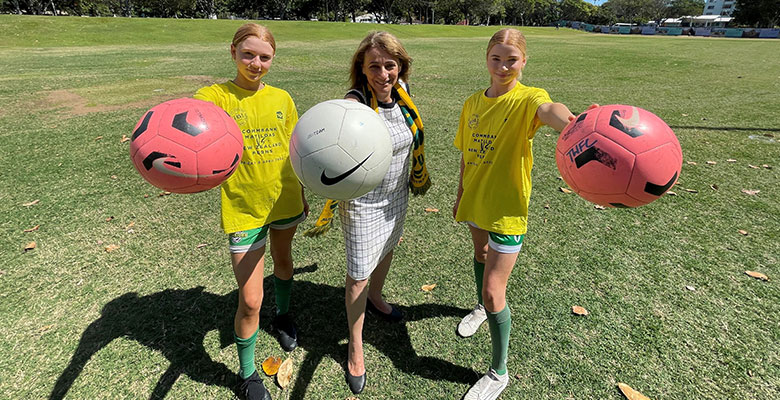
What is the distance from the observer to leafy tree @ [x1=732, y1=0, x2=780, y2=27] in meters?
63.5

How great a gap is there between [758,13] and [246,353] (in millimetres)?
96106

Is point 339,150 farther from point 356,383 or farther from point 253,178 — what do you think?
point 356,383

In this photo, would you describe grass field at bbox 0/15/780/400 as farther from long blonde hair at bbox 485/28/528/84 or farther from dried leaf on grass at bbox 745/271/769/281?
long blonde hair at bbox 485/28/528/84

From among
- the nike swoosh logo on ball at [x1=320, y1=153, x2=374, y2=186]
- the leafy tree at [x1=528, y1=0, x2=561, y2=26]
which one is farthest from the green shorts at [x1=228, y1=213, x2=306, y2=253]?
the leafy tree at [x1=528, y1=0, x2=561, y2=26]

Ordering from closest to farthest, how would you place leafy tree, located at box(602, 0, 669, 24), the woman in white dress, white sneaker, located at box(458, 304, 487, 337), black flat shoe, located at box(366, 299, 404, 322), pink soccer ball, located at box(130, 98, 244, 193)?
pink soccer ball, located at box(130, 98, 244, 193) < the woman in white dress < white sneaker, located at box(458, 304, 487, 337) < black flat shoe, located at box(366, 299, 404, 322) < leafy tree, located at box(602, 0, 669, 24)

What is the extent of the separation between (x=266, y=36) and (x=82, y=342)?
8.89 feet

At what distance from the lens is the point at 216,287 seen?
3.59 m

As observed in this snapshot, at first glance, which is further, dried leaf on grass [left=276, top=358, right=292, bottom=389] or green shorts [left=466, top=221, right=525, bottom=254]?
dried leaf on grass [left=276, top=358, right=292, bottom=389]

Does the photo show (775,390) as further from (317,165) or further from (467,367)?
(317,165)

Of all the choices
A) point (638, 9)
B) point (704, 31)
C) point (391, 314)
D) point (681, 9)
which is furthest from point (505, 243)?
Result: point (681, 9)

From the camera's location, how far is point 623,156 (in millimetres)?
1564

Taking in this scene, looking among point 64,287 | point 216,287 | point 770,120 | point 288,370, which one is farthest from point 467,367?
point 770,120

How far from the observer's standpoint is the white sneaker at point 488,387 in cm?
252

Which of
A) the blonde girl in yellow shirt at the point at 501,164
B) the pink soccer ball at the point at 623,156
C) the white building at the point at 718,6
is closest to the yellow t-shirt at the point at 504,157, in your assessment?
the blonde girl in yellow shirt at the point at 501,164
